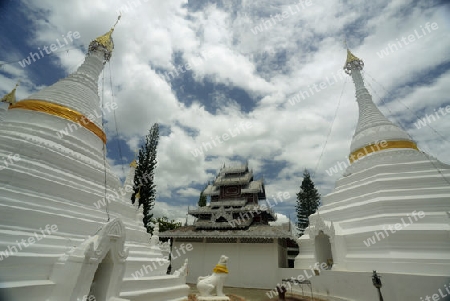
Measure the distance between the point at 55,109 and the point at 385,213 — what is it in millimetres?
15300

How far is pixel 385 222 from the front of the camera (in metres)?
9.84

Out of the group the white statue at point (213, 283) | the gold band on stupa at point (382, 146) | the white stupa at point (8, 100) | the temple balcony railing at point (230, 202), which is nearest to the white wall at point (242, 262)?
the temple balcony railing at point (230, 202)

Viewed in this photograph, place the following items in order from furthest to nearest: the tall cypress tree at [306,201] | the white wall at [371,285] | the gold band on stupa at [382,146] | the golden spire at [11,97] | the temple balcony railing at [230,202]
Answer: the tall cypress tree at [306,201] < the temple balcony railing at [230,202] < the gold band on stupa at [382,146] < the golden spire at [11,97] < the white wall at [371,285]

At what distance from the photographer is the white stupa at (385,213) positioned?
861 centimetres

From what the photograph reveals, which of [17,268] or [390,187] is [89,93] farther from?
[390,187]

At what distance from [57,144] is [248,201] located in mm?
16238

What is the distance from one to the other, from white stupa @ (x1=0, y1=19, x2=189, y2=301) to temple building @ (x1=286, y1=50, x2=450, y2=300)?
736 centimetres

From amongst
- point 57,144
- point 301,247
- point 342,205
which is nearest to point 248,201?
point 301,247

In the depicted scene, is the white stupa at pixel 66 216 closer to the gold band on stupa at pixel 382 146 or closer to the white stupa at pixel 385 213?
the white stupa at pixel 385 213

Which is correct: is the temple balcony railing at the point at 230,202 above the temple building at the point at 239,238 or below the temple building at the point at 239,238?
above

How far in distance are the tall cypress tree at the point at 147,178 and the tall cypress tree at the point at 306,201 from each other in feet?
61.1

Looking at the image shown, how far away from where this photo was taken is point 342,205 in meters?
12.6

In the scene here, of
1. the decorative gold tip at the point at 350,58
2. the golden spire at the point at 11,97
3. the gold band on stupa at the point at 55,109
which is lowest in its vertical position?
the gold band on stupa at the point at 55,109

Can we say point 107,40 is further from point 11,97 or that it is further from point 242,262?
point 242,262
